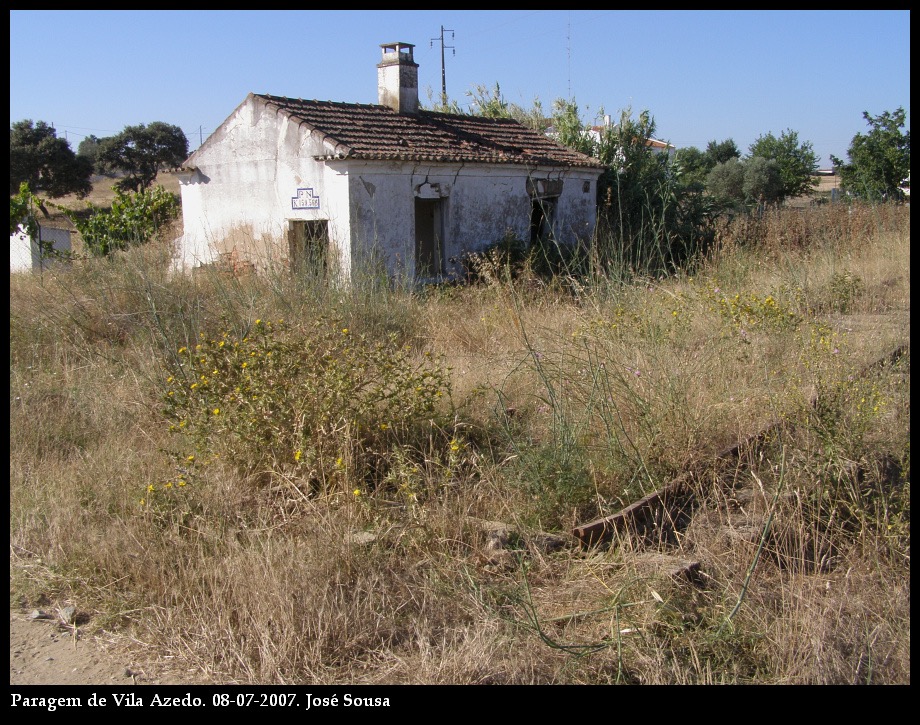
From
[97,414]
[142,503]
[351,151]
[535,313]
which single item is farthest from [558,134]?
[142,503]

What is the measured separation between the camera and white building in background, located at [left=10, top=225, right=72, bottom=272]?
10874 mm

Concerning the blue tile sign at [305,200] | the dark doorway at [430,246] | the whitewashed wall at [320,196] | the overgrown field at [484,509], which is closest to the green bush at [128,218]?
the whitewashed wall at [320,196]

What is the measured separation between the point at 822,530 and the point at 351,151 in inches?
385

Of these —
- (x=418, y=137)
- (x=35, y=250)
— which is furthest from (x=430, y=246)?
(x=35, y=250)

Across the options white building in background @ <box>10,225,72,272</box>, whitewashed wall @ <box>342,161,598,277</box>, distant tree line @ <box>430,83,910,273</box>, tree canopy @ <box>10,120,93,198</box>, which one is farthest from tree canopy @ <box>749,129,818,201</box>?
tree canopy @ <box>10,120,93,198</box>

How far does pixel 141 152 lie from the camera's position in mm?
44906

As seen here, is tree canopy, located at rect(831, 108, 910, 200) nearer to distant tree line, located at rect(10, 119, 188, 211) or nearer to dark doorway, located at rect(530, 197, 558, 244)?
dark doorway, located at rect(530, 197, 558, 244)

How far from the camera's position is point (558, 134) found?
1916 centimetres

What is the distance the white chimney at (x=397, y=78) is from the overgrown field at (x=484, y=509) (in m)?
10.0

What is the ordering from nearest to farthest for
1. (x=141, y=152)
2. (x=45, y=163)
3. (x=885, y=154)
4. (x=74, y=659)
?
(x=74, y=659), (x=885, y=154), (x=45, y=163), (x=141, y=152)

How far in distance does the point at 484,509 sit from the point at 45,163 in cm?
4263

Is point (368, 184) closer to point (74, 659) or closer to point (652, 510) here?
point (652, 510)

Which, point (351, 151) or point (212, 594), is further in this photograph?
point (351, 151)

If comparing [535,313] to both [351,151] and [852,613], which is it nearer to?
[351,151]
